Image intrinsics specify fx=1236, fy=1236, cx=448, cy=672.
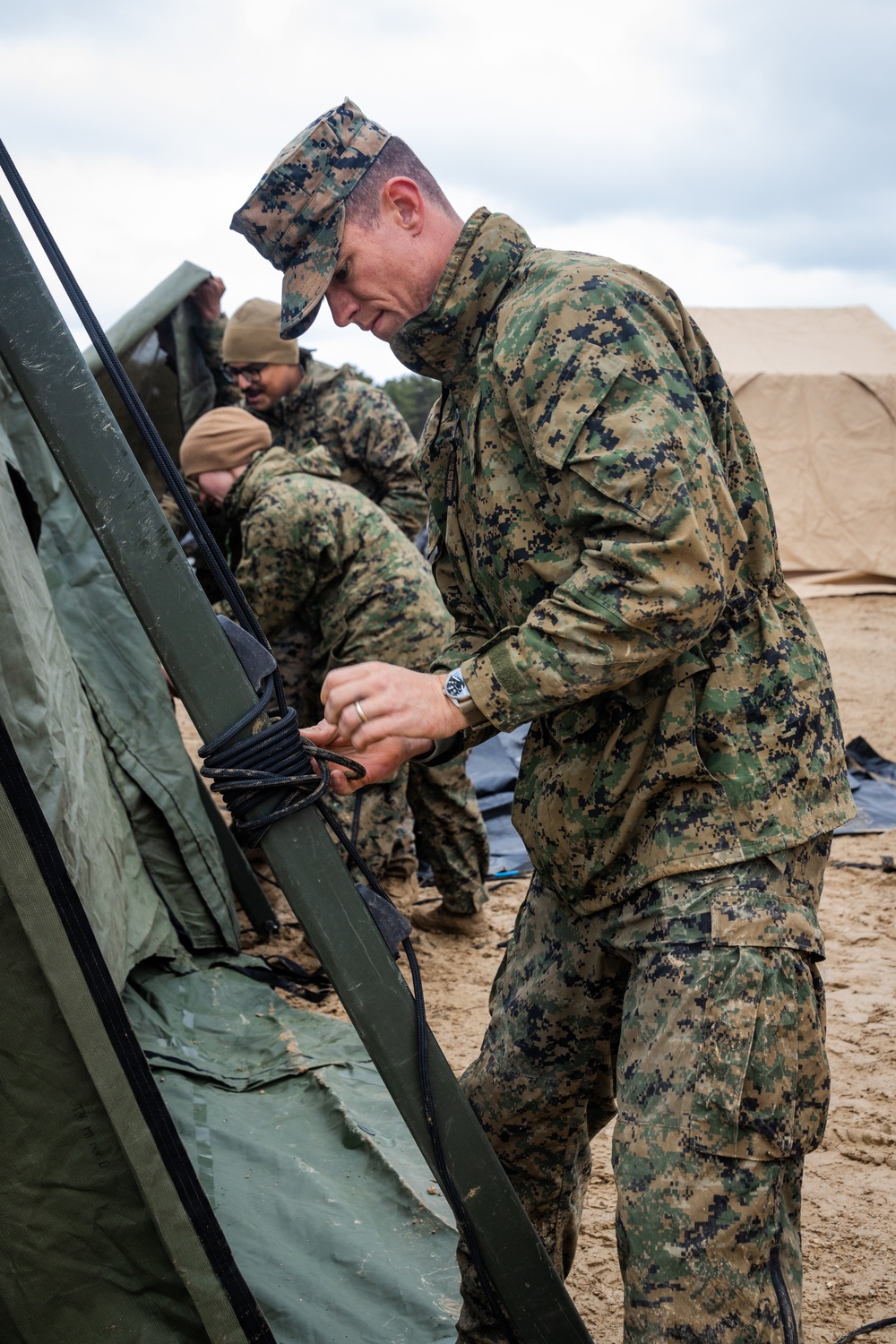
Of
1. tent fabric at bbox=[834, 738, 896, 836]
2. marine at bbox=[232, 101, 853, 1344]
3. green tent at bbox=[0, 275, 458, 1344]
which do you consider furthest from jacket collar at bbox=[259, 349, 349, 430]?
marine at bbox=[232, 101, 853, 1344]

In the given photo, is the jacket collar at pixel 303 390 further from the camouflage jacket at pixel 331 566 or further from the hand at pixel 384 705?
the hand at pixel 384 705

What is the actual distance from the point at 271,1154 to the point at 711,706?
160 cm

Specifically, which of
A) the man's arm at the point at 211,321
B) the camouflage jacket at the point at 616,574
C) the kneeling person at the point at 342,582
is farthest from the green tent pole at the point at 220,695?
the man's arm at the point at 211,321

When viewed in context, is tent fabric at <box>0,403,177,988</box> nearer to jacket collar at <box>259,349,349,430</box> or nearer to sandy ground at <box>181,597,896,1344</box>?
sandy ground at <box>181,597,896,1344</box>

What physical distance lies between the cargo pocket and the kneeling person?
8.36 ft

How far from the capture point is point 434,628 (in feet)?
14.0

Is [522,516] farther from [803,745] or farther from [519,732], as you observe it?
[519,732]

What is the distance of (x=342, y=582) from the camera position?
423 cm

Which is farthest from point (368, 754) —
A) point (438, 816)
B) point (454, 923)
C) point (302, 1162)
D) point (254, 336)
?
point (254, 336)

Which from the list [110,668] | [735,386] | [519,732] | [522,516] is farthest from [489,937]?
[735,386]

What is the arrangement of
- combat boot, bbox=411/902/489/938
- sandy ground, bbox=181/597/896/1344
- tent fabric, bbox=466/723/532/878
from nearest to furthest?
sandy ground, bbox=181/597/896/1344, combat boot, bbox=411/902/489/938, tent fabric, bbox=466/723/532/878

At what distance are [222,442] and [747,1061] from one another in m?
3.25

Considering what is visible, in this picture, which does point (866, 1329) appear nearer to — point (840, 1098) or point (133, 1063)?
point (840, 1098)

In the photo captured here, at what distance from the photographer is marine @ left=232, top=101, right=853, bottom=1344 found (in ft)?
4.92
